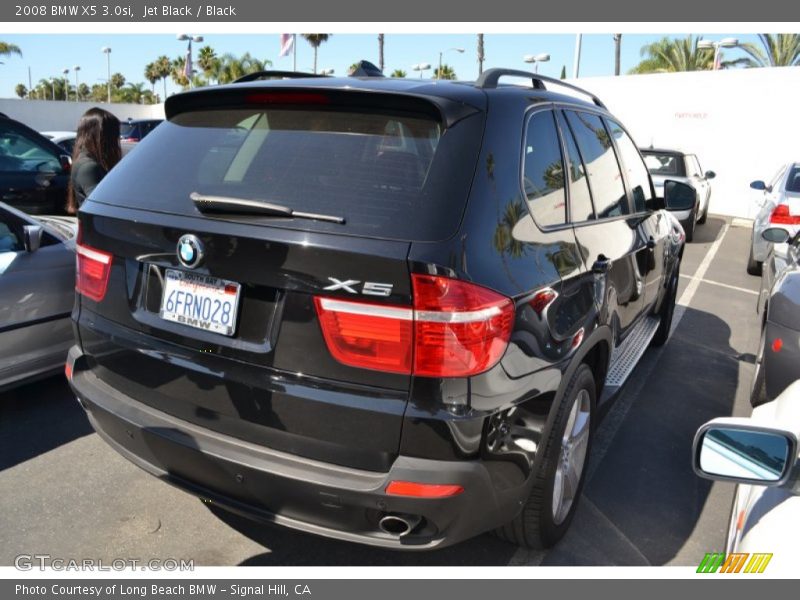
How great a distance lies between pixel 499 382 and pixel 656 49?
40528mm

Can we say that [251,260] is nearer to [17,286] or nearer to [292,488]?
[292,488]

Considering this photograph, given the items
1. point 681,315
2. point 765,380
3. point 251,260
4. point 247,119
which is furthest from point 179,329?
A: point 681,315

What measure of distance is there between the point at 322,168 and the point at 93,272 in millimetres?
1079

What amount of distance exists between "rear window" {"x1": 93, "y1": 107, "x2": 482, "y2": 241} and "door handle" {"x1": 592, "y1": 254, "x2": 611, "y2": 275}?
0.97m

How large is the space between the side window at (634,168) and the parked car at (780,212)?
4110 millimetres

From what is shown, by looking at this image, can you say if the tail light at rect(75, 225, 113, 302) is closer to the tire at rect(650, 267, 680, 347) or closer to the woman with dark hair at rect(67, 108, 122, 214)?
the woman with dark hair at rect(67, 108, 122, 214)

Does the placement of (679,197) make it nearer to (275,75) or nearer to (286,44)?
(275,75)

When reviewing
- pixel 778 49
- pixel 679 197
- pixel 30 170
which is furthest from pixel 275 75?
pixel 778 49

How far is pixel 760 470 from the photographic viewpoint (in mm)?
1684

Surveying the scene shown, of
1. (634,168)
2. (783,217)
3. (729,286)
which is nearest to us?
(634,168)

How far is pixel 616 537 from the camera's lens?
297cm

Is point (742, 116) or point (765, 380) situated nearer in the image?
point (765, 380)

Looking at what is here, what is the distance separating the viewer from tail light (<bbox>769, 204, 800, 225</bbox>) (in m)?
8.20

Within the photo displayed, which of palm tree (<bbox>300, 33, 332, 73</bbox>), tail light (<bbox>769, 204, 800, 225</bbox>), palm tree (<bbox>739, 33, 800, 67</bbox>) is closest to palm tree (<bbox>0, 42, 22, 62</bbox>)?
palm tree (<bbox>300, 33, 332, 73</bbox>)
